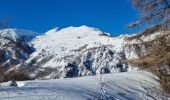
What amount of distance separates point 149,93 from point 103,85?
7.21 ft

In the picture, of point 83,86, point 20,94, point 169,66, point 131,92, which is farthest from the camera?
point 169,66

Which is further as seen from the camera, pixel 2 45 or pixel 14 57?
pixel 14 57

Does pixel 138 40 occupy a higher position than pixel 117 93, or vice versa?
pixel 138 40

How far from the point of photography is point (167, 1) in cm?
1719

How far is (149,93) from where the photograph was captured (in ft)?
57.4

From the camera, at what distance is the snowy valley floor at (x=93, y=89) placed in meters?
12.5

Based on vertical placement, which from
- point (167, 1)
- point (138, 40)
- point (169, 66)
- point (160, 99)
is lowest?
point (160, 99)

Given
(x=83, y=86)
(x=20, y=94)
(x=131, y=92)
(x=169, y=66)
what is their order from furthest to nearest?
1. (x=169, y=66)
2. (x=131, y=92)
3. (x=83, y=86)
4. (x=20, y=94)

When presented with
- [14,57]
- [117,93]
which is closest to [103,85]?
[117,93]

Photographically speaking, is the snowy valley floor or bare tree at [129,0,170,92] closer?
the snowy valley floor

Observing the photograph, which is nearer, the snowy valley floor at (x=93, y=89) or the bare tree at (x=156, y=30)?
the snowy valley floor at (x=93, y=89)

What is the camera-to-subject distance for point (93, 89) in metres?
15.1

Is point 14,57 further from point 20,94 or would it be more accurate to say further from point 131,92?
point 20,94

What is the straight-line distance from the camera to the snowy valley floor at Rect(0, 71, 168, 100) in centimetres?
1252
